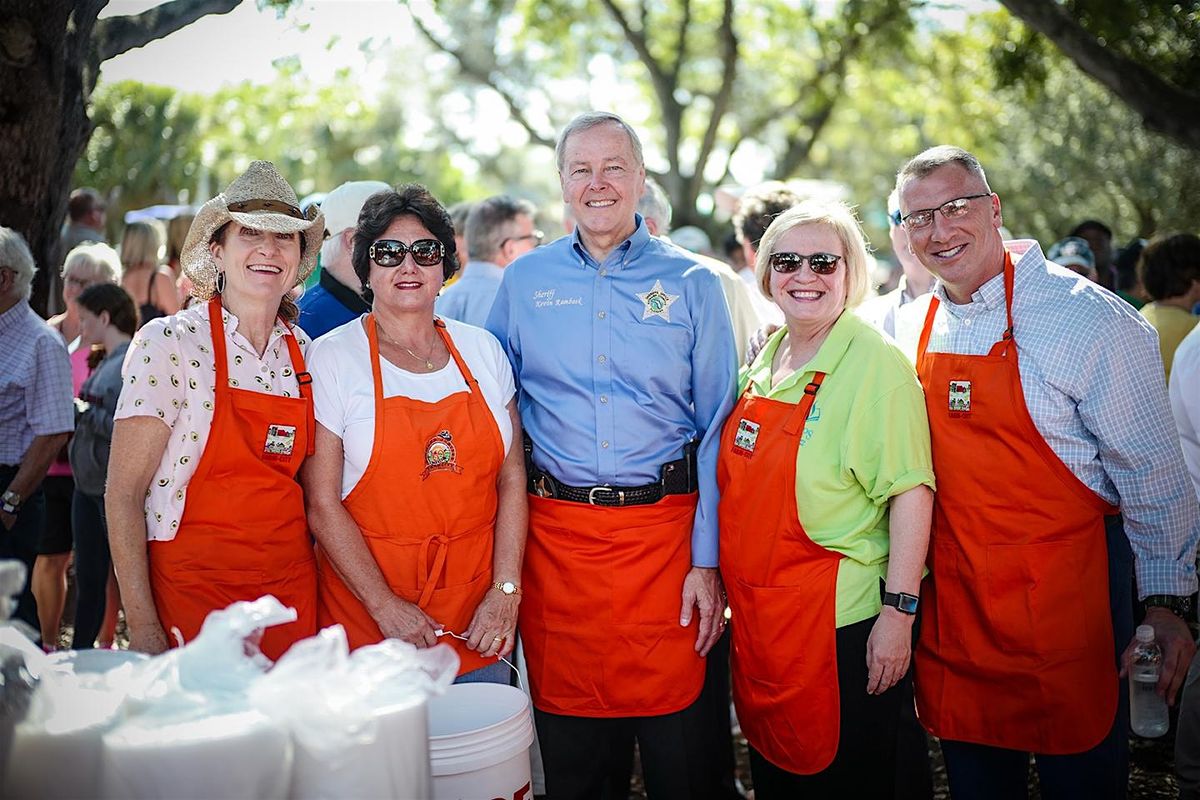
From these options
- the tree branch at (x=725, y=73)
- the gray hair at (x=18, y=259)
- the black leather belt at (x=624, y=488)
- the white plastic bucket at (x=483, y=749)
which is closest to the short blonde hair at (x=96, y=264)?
the gray hair at (x=18, y=259)

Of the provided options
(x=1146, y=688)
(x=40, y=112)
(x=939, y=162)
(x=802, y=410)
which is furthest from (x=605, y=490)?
(x=40, y=112)

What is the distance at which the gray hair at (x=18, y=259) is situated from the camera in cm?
366

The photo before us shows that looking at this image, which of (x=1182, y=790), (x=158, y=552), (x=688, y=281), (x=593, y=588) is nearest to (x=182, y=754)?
(x=158, y=552)

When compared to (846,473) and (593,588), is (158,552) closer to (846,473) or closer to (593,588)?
(593,588)

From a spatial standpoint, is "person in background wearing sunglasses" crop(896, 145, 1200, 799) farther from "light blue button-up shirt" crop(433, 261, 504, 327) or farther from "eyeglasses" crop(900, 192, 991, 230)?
"light blue button-up shirt" crop(433, 261, 504, 327)

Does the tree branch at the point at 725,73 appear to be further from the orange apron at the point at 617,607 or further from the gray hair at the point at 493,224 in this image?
the orange apron at the point at 617,607

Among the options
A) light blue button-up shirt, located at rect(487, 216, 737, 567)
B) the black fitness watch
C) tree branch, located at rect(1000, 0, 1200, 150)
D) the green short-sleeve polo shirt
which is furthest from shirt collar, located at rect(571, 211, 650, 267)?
tree branch, located at rect(1000, 0, 1200, 150)

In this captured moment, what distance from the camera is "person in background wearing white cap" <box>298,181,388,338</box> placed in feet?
12.0

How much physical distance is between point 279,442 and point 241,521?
222 millimetres

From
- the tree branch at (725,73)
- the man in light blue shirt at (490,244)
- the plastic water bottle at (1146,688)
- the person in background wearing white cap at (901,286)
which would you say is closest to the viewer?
the plastic water bottle at (1146,688)

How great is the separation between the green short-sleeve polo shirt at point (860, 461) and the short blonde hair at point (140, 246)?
4.60 metres

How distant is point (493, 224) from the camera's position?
533 centimetres

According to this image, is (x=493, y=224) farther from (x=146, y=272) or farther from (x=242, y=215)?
(x=242, y=215)

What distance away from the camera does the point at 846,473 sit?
2.73 m
